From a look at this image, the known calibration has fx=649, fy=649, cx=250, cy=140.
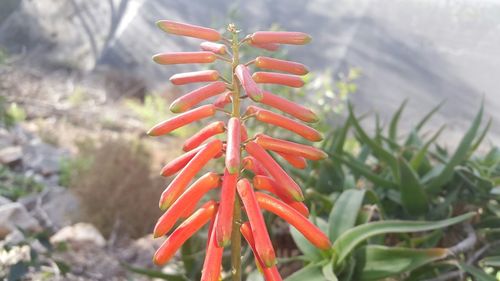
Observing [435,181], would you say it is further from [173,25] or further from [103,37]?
[103,37]

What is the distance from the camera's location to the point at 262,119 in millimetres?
1404

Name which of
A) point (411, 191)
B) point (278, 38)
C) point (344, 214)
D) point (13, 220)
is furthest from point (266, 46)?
point (13, 220)

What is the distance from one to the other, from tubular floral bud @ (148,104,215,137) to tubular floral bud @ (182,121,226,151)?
0.10 ft

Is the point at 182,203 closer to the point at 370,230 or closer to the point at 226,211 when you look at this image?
the point at 226,211

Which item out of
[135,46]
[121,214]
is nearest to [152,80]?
[135,46]

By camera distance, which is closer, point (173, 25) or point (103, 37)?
point (173, 25)

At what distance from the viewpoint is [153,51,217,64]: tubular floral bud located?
1370 mm

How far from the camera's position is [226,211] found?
1.19 metres

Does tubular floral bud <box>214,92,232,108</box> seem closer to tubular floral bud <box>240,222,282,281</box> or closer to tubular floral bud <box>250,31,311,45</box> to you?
tubular floral bud <box>250,31,311,45</box>

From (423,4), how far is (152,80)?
4.05 meters

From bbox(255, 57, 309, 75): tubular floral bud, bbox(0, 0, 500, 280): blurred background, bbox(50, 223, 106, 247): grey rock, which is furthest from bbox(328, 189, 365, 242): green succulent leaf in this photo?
bbox(50, 223, 106, 247): grey rock

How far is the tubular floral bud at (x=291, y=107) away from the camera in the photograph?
1.33 meters

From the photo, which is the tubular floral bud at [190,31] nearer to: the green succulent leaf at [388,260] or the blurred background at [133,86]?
the green succulent leaf at [388,260]

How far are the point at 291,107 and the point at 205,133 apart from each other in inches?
7.5
